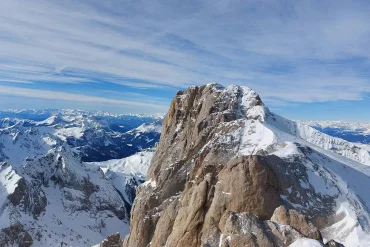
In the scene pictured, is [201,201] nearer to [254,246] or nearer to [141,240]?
[254,246]

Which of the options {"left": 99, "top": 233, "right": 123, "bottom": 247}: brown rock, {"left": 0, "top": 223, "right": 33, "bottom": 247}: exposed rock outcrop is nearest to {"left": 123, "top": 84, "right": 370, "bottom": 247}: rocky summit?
{"left": 99, "top": 233, "right": 123, "bottom": 247}: brown rock

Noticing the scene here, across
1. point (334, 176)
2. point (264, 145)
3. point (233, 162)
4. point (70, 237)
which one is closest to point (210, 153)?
point (264, 145)

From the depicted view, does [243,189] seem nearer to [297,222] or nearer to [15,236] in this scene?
[297,222]

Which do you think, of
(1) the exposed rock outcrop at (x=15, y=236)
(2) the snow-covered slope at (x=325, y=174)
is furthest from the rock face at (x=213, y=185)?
(1) the exposed rock outcrop at (x=15, y=236)

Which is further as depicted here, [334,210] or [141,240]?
[141,240]

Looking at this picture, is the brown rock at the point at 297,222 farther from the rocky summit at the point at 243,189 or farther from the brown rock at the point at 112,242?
the brown rock at the point at 112,242

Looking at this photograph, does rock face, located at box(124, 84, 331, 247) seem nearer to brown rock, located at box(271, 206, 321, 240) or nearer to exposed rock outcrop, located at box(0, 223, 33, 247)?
brown rock, located at box(271, 206, 321, 240)
